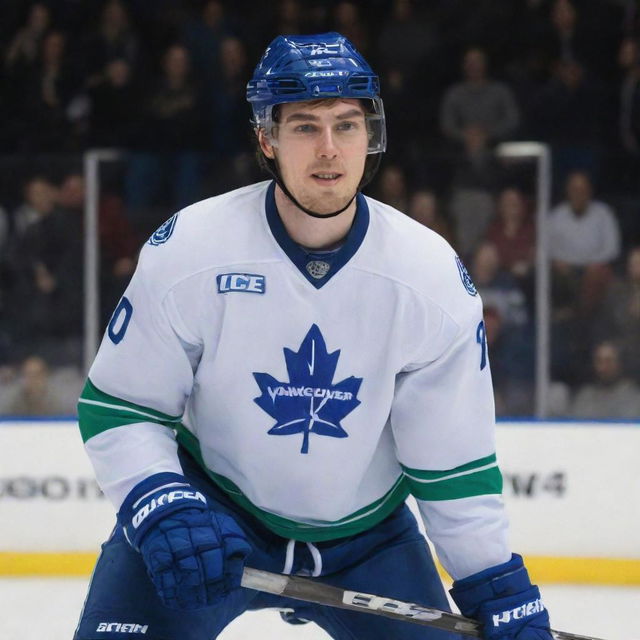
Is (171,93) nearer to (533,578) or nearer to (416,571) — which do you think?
(533,578)

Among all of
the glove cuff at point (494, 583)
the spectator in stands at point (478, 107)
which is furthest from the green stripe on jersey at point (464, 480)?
the spectator in stands at point (478, 107)

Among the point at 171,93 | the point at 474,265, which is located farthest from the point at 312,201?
the point at 171,93

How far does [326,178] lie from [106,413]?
518mm

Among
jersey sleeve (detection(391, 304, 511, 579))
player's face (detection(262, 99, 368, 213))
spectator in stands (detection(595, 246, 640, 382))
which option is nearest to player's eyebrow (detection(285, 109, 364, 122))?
player's face (detection(262, 99, 368, 213))

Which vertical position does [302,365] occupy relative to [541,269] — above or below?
above

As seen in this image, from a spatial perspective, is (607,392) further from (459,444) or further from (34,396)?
(459,444)

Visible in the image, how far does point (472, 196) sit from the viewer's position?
5.05m

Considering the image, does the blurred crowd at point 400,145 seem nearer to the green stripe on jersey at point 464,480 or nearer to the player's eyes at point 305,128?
the green stripe on jersey at point 464,480

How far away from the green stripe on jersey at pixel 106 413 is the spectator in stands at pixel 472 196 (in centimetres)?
288

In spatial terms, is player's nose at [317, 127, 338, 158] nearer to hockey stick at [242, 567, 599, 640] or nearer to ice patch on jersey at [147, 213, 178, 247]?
ice patch on jersey at [147, 213, 178, 247]

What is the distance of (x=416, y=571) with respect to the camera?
2.36 metres

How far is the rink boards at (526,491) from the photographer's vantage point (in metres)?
4.02

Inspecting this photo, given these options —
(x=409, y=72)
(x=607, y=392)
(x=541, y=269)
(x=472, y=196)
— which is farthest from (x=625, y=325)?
(x=409, y=72)

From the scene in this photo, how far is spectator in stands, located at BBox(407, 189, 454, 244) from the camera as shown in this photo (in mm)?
5035
